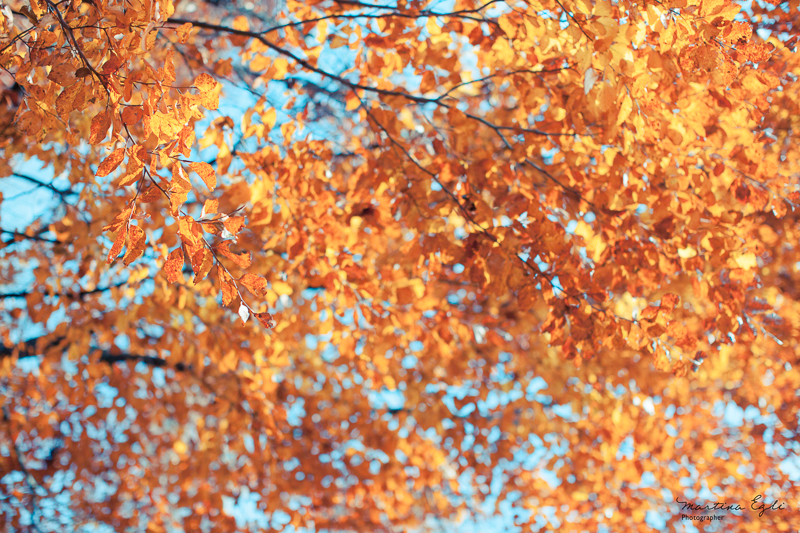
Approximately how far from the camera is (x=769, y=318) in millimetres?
4438

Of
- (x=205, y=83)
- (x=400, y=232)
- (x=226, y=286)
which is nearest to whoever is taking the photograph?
(x=205, y=83)

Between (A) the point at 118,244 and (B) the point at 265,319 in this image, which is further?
(B) the point at 265,319

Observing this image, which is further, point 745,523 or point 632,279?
point 745,523

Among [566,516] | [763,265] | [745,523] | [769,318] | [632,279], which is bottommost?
[745,523]

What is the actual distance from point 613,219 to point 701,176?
435mm

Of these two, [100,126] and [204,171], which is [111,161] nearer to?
[100,126]

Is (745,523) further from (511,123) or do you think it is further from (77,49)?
(77,49)

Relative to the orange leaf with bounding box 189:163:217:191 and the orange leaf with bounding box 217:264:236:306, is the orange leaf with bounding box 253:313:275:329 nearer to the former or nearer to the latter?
the orange leaf with bounding box 217:264:236:306

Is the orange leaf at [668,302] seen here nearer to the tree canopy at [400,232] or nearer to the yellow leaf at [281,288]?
the tree canopy at [400,232]

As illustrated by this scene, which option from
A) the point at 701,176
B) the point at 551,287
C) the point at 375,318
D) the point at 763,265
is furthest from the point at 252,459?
the point at 763,265

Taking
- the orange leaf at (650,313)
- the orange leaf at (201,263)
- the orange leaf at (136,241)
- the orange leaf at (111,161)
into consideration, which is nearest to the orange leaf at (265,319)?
the orange leaf at (201,263)

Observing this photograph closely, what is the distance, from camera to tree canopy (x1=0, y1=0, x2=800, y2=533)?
1588 mm

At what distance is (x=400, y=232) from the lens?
3.18 meters

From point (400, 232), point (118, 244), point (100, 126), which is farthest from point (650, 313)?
point (100, 126)
